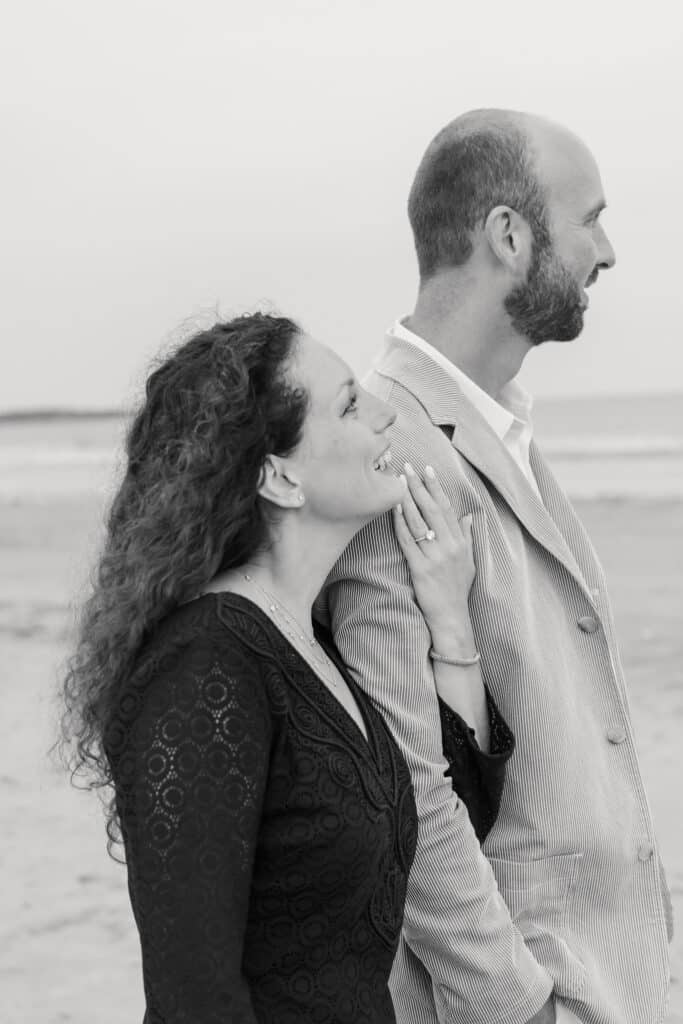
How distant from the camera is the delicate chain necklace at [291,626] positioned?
6.51 ft

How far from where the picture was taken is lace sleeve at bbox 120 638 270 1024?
5.60 ft

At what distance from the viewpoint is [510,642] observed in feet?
7.34

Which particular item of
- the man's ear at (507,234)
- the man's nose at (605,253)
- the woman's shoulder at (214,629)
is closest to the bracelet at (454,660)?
the woman's shoulder at (214,629)

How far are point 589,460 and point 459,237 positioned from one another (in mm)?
22177

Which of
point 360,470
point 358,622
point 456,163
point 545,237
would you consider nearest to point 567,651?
point 358,622

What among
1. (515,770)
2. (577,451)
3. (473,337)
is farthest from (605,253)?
(577,451)

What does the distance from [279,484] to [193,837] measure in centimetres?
56

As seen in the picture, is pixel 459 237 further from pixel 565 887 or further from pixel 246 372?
pixel 565 887

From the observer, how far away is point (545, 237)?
243 cm

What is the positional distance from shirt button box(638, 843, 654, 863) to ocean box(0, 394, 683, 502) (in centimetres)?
1283

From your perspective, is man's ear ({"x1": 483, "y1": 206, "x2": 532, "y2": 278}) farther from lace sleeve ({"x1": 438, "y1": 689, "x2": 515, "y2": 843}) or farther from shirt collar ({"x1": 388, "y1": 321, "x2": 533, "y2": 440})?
lace sleeve ({"x1": 438, "y1": 689, "x2": 515, "y2": 843})

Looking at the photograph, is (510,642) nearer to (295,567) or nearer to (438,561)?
(438,561)

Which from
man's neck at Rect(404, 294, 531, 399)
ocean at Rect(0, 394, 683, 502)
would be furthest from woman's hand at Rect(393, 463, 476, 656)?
ocean at Rect(0, 394, 683, 502)

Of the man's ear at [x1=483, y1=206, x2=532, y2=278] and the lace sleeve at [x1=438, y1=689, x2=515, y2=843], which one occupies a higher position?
the man's ear at [x1=483, y1=206, x2=532, y2=278]
